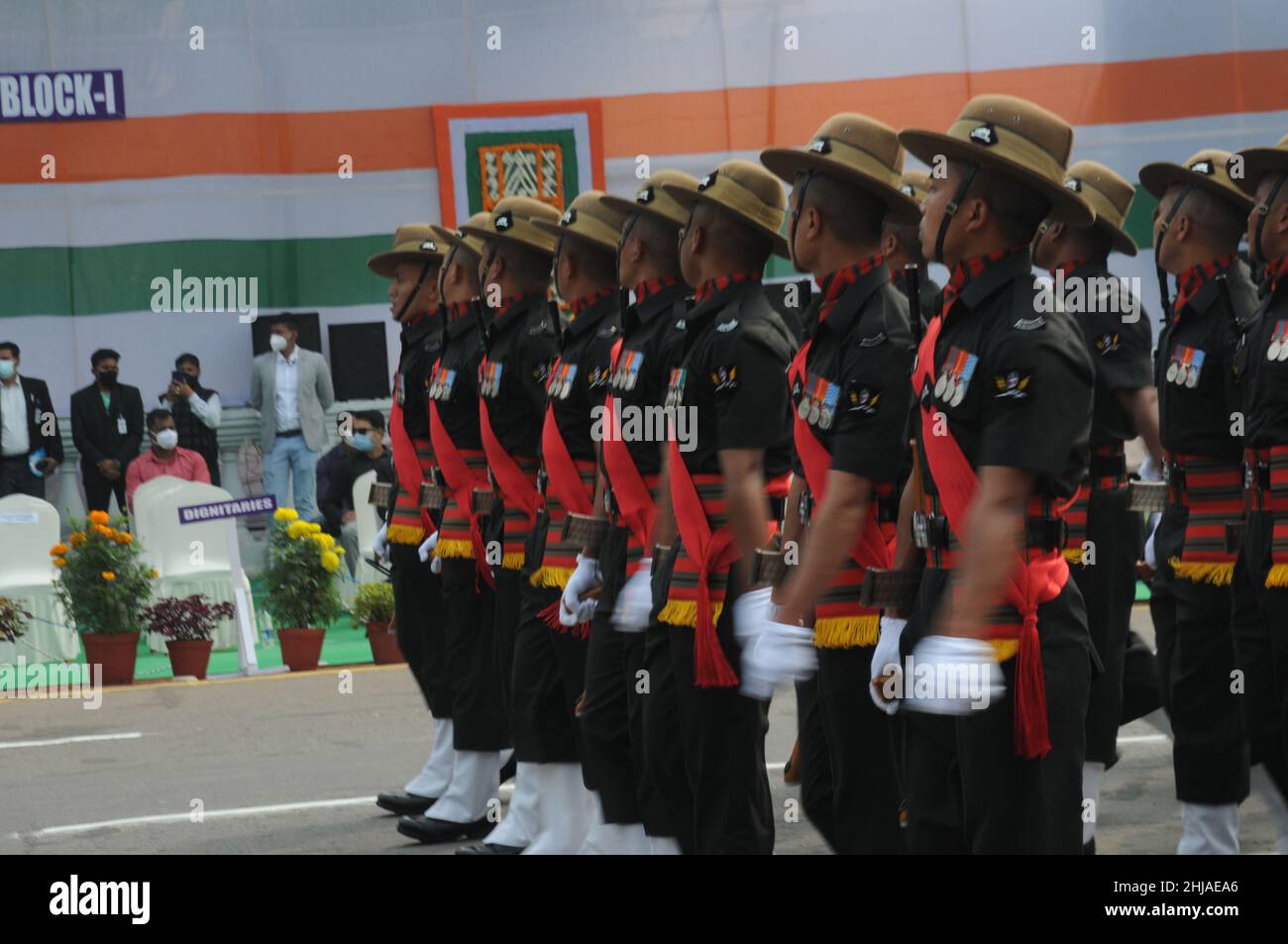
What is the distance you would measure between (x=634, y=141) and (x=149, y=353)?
14.6 ft

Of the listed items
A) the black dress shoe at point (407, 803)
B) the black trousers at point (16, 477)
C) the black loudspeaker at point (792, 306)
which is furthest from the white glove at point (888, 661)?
the black trousers at point (16, 477)

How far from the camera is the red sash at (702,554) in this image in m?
5.42

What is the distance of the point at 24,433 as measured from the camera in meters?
15.6

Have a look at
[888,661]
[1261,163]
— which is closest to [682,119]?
[1261,163]

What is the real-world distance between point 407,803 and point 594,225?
2927 mm

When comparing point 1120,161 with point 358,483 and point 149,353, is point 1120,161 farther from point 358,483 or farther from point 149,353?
point 149,353

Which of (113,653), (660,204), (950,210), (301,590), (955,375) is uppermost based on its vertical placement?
(660,204)

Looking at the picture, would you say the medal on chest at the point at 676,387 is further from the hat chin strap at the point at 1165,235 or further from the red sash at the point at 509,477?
the hat chin strap at the point at 1165,235

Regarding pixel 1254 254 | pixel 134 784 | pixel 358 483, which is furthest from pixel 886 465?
pixel 358 483

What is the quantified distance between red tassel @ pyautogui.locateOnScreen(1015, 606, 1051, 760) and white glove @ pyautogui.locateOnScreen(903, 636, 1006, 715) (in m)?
0.05

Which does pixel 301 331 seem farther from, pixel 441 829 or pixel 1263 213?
pixel 1263 213

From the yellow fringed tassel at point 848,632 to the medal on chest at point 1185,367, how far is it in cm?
200

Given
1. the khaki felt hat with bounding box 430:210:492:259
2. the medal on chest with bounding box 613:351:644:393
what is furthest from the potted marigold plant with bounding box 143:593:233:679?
the medal on chest with bounding box 613:351:644:393

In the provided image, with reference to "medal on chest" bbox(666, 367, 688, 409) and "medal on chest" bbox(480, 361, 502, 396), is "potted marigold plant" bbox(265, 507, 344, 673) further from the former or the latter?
"medal on chest" bbox(666, 367, 688, 409)
